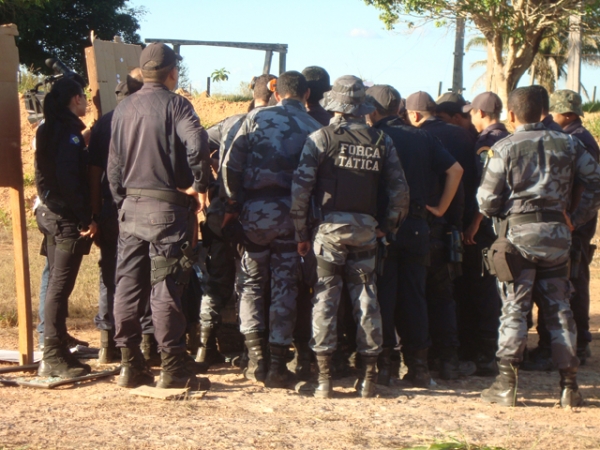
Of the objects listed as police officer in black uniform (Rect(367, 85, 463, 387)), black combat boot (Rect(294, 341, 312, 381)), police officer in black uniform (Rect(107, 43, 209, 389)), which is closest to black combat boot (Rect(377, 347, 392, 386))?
police officer in black uniform (Rect(367, 85, 463, 387))

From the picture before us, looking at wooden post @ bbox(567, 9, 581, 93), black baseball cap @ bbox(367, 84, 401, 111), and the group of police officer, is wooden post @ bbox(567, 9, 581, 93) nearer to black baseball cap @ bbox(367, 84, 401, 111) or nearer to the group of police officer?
the group of police officer

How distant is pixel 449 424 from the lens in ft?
15.6

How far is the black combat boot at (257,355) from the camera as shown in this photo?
18.3ft

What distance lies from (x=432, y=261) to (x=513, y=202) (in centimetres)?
99

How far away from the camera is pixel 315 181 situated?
17.3 ft

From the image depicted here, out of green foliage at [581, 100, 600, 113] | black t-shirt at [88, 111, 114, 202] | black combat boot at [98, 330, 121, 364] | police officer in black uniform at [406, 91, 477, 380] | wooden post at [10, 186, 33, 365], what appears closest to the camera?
black t-shirt at [88, 111, 114, 202]

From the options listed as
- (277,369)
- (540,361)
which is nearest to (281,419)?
(277,369)

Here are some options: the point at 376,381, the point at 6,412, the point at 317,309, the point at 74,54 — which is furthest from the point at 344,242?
the point at 74,54

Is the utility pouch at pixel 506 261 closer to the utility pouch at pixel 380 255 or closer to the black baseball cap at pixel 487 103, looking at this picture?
the utility pouch at pixel 380 255

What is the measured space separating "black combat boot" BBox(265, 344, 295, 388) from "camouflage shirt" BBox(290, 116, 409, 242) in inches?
30.9

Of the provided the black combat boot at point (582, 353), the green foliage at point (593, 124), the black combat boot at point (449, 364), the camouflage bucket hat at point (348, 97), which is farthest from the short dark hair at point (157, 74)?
the green foliage at point (593, 124)

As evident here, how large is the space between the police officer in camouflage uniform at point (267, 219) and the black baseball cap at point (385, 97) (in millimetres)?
572

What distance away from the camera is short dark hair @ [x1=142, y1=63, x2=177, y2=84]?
521cm

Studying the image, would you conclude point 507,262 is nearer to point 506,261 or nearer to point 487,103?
point 506,261
